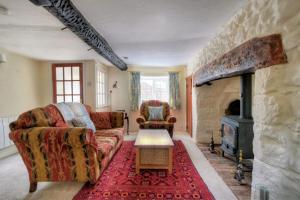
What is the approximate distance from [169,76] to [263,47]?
413cm

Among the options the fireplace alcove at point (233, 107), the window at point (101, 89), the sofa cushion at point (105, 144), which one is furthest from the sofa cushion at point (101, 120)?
the fireplace alcove at point (233, 107)

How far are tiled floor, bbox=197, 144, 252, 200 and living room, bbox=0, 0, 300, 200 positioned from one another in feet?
0.06

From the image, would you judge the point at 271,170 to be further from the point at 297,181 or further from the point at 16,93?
the point at 16,93

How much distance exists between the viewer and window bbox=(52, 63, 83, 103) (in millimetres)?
4773


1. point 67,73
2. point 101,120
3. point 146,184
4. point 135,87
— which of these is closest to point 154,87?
point 135,87

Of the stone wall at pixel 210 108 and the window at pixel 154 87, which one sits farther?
the window at pixel 154 87

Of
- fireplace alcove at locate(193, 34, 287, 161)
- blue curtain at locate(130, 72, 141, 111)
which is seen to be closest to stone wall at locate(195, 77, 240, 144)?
fireplace alcove at locate(193, 34, 287, 161)

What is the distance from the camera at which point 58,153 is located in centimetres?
209

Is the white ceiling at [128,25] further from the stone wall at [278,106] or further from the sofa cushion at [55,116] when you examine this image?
the sofa cushion at [55,116]

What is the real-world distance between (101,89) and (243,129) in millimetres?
3927

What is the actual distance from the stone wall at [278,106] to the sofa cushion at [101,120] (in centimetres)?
284

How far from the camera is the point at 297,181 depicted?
4.12ft

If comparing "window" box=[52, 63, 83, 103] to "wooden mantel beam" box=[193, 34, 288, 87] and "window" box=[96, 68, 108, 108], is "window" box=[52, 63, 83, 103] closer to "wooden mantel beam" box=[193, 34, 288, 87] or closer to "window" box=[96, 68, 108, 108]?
"window" box=[96, 68, 108, 108]

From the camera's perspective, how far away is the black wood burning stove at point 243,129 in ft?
8.73
